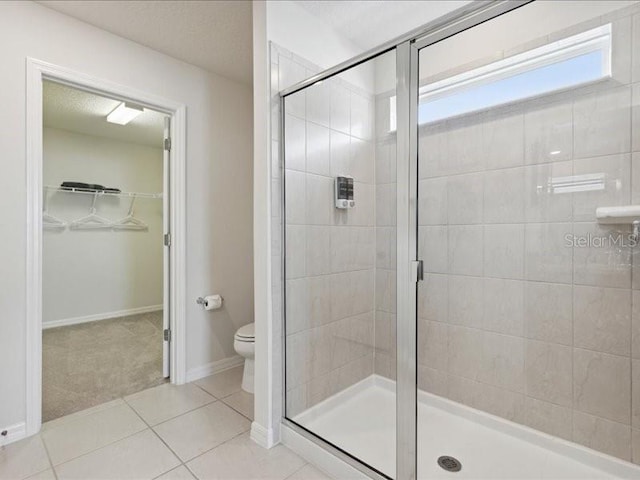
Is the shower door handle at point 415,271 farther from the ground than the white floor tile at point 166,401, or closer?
farther from the ground

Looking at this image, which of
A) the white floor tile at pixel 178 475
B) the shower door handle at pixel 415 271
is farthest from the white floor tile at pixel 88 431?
the shower door handle at pixel 415 271

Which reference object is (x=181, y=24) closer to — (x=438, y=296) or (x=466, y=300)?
(x=438, y=296)

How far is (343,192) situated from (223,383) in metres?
1.74

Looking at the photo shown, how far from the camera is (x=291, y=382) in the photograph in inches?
76.7

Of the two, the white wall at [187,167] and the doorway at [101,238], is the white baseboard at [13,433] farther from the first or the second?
the doorway at [101,238]

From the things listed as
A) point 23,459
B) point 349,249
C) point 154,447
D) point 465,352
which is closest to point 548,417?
point 465,352

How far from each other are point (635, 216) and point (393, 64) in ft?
4.00

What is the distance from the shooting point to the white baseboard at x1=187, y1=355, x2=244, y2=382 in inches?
105

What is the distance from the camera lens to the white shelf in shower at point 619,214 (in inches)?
57.6

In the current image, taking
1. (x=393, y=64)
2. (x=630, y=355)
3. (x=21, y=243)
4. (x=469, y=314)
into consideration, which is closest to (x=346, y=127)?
(x=393, y=64)

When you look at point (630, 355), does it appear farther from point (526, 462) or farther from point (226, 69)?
point (226, 69)

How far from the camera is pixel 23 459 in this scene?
1.72 metres

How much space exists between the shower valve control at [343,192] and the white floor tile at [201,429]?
1416 millimetres

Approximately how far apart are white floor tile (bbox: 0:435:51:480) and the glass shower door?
122cm
